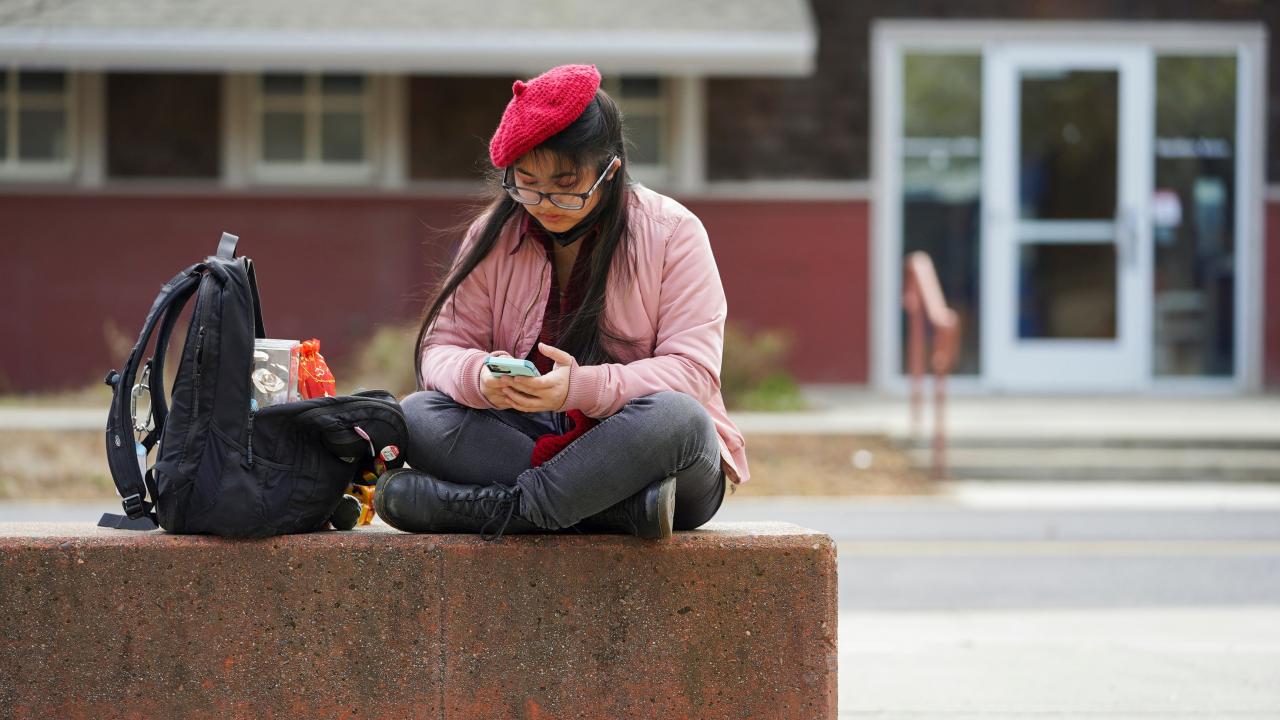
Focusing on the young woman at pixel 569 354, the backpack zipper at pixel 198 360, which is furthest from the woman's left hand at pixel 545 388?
the backpack zipper at pixel 198 360

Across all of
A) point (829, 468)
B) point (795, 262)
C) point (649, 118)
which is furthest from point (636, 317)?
point (649, 118)

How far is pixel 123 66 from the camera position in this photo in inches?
496

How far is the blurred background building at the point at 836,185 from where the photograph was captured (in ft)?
44.4

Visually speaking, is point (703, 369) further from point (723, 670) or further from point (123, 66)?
point (123, 66)

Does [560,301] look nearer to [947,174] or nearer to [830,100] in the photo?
[830,100]

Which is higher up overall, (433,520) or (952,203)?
(952,203)

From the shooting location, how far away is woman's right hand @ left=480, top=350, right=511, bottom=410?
11.3 ft

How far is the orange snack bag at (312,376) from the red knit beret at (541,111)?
660 mm

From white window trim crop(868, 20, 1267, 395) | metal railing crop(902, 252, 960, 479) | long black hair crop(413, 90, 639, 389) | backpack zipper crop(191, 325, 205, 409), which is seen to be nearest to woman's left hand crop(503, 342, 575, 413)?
long black hair crop(413, 90, 639, 389)

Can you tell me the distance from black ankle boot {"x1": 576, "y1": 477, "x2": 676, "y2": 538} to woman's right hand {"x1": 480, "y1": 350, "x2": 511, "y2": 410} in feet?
1.09

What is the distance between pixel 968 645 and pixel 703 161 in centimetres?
857

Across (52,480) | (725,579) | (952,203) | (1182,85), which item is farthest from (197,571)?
(1182,85)

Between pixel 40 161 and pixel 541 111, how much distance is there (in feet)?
37.4

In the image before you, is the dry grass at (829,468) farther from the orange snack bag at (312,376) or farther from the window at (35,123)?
the window at (35,123)
